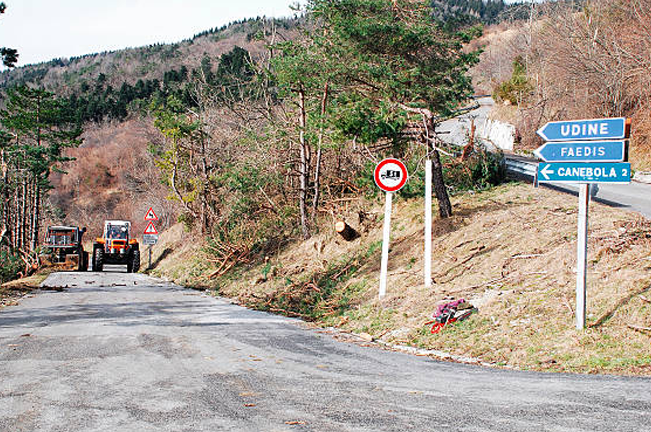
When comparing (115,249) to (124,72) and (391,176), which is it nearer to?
(391,176)

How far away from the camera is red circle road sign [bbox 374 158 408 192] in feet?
40.2

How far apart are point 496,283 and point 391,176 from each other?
3.26m

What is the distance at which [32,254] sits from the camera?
32.8 meters

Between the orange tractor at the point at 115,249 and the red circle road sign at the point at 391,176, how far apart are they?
24.5 meters

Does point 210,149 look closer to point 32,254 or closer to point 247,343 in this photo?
point 32,254

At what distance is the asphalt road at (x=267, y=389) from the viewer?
4.92 m

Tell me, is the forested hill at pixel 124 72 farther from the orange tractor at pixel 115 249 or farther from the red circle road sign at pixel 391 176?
the red circle road sign at pixel 391 176

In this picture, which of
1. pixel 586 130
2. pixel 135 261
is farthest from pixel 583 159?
pixel 135 261

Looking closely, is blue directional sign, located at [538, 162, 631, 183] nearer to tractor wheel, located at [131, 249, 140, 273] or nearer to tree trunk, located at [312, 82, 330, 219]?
tree trunk, located at [312, 82, 330, 219]

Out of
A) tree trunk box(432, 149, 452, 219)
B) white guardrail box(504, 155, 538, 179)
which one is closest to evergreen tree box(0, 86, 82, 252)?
white guardrail box(504, 155, 538, 179)

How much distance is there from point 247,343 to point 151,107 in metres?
24.5

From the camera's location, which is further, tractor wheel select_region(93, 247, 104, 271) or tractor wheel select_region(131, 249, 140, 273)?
tractor wheel select_region(131, 249, 140, 273)

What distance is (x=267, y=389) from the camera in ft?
20.1

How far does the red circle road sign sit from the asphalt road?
147 inches
